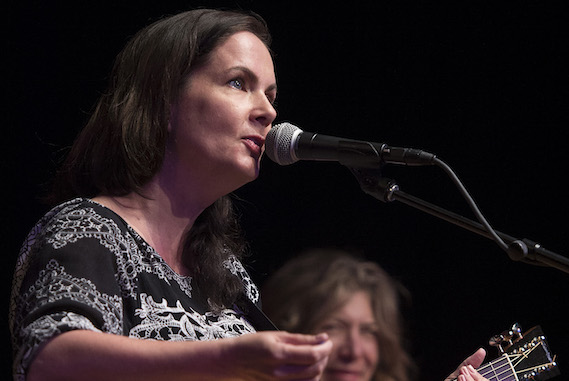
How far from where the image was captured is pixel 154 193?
66.5 inches

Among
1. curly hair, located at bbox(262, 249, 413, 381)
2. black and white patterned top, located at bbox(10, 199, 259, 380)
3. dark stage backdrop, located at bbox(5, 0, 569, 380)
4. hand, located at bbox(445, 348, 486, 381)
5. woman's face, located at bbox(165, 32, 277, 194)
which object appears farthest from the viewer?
dark stage backdrop, located at bbox(5, 0, 569, 380)

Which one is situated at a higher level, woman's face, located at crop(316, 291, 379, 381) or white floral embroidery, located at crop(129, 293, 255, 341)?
white floral embroidery, located at crop(129, 293, 255, 341)

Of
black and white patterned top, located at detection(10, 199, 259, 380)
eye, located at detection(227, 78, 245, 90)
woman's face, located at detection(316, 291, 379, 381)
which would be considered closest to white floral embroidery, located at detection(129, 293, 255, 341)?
black and white patterned top, located at detection(10, 199, 259, 380)

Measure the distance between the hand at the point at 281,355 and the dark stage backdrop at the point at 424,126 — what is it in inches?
59.8

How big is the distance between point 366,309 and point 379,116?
0.85 meters

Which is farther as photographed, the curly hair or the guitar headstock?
the curly hair

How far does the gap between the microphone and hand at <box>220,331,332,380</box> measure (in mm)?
517

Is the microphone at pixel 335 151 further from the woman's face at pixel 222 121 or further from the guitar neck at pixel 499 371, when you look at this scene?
the guitar neck at pixel 499 371

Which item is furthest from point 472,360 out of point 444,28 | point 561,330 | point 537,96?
point 444,28

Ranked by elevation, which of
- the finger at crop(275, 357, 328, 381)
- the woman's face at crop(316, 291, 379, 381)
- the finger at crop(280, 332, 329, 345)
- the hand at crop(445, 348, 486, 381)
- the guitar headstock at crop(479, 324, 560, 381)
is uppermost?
the finger at crop(280, 332, 329, 345)

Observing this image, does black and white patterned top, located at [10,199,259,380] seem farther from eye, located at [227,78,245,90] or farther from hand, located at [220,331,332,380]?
eye, located at [227,78,245,90]

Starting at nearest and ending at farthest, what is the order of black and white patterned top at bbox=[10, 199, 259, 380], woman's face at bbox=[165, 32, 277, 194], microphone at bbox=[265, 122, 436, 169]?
black and white patterned top at bbox=[10, 199, 259, 380], microphone at bbox=[265, 122, 436, 169], woman's face at bbox=[165, 32, 277, 194]

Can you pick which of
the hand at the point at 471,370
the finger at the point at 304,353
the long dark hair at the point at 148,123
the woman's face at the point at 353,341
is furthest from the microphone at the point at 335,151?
the hand at the point at 471,370

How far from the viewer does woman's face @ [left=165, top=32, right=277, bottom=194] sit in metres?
1.67
